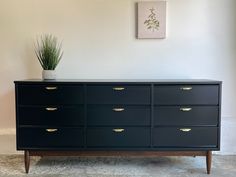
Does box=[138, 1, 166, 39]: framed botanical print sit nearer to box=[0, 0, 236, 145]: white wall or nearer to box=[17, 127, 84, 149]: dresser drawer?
box=[0, 0, 236, 145]: white wall

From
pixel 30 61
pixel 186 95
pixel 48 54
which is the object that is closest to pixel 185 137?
pixel 186 95

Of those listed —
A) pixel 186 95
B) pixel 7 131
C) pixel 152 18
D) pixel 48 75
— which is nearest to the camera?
pixel 186 95

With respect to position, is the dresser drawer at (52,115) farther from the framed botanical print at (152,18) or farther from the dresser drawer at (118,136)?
the framed botanical print at (152,18)

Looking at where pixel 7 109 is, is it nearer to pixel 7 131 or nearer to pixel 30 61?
pixel 7 131

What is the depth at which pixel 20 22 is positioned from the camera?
3.47m

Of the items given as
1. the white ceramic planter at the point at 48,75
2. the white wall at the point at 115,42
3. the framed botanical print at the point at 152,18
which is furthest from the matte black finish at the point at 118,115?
the framed botanical print at the point at 152,18

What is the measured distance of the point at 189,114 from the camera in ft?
9.53

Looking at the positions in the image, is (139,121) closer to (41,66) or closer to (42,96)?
(42,96)

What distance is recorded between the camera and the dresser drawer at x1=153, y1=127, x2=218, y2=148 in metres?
2.91

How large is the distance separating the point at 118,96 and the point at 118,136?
1.30 feet

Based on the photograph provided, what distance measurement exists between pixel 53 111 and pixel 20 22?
49.4 inches

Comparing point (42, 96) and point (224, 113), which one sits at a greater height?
point (42, 96)

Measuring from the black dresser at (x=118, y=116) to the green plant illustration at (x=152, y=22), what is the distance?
833 mm

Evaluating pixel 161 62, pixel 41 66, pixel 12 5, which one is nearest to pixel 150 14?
pixel 161 62
